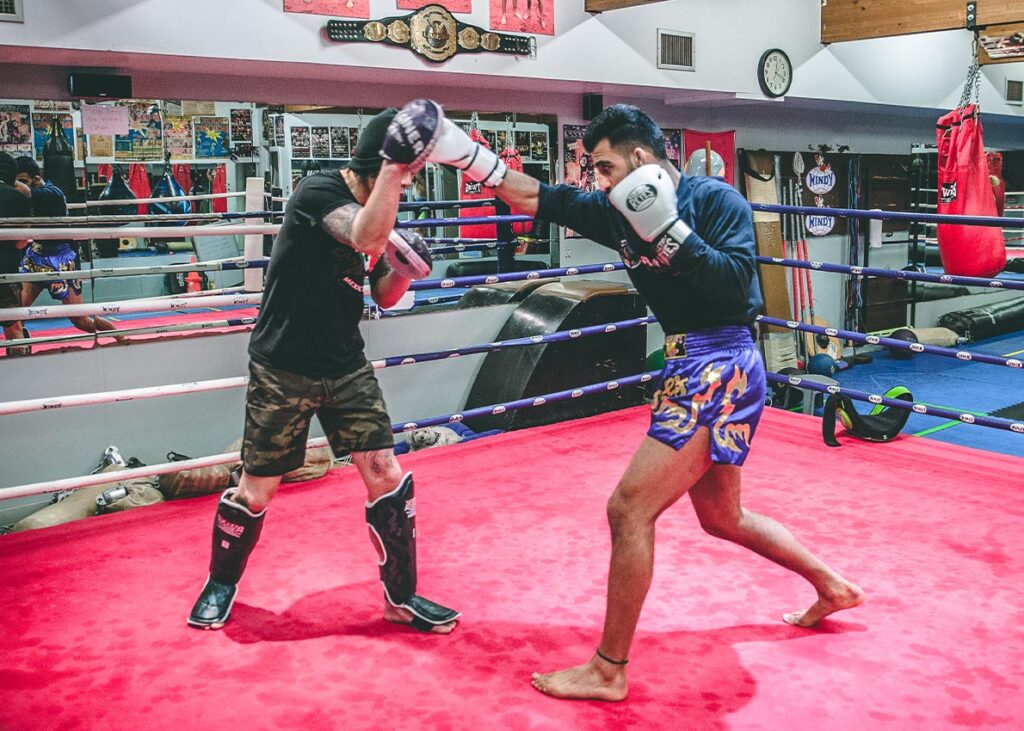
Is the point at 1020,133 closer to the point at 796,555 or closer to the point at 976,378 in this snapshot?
the point at 976,378

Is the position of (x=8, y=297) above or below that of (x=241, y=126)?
below

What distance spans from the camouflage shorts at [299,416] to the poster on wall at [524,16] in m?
3.33

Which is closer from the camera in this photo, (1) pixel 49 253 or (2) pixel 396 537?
(2) pixel 396 537

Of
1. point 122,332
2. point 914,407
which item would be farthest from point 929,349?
point 122,332

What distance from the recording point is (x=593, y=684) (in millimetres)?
2164

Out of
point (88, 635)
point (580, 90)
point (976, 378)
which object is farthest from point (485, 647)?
point (976, 378)

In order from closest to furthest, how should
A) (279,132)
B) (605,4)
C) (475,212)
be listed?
1. (605,4)
2. (279,132)
3. (475,212)

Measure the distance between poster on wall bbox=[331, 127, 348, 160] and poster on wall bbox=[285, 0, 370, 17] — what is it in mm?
1614

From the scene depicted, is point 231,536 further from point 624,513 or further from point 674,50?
point 674,50

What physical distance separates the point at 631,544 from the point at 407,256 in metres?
0.95

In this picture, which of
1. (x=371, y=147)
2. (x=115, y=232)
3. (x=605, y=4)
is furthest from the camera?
(x=605, y=4)

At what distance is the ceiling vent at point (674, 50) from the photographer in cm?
606

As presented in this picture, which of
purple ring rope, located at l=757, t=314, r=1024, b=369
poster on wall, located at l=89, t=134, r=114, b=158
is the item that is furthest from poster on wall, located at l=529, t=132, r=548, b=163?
purple ring rope, located at l=757, t=314, r=1024, b=369

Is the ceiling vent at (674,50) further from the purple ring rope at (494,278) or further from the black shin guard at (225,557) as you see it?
the black shin guard at (225,557)
